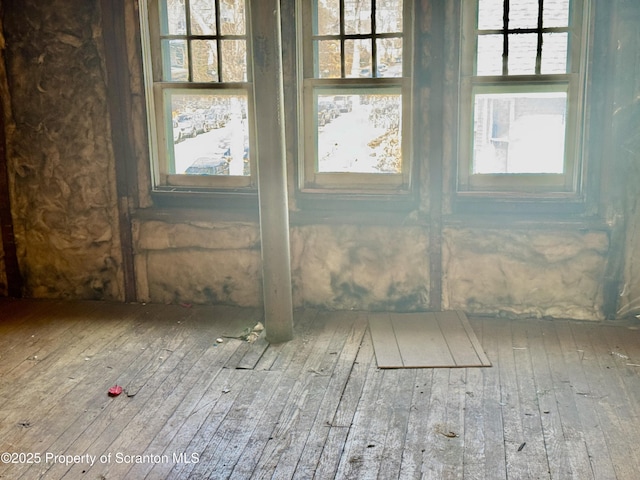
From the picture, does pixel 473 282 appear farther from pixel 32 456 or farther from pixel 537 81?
pixel 32 456

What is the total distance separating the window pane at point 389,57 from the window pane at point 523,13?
702mm

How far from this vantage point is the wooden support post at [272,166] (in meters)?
4.04

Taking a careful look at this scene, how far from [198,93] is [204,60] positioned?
221mm

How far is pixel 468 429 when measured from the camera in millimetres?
3254

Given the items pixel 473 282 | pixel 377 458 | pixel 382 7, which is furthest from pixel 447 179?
pixel 377 458

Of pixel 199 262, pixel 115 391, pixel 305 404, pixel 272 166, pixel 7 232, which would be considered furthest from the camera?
pixel 7 232

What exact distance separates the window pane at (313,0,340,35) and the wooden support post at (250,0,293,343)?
0.51m

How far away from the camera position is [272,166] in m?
4.17

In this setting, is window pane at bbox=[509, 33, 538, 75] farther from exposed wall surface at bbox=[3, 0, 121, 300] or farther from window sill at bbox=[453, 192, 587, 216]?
exposed wall surface at bbox=[3, 0, 121, 300]

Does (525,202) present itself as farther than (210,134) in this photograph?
No

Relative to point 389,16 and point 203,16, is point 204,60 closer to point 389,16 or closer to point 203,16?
point 203,16

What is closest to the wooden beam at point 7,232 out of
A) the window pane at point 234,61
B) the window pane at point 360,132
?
the window pane at point 234,61

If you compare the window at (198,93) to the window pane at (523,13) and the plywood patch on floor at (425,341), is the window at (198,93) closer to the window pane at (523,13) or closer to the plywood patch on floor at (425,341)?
the plywood patch on floor at (425,341)

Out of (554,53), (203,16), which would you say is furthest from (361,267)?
(203,16)
